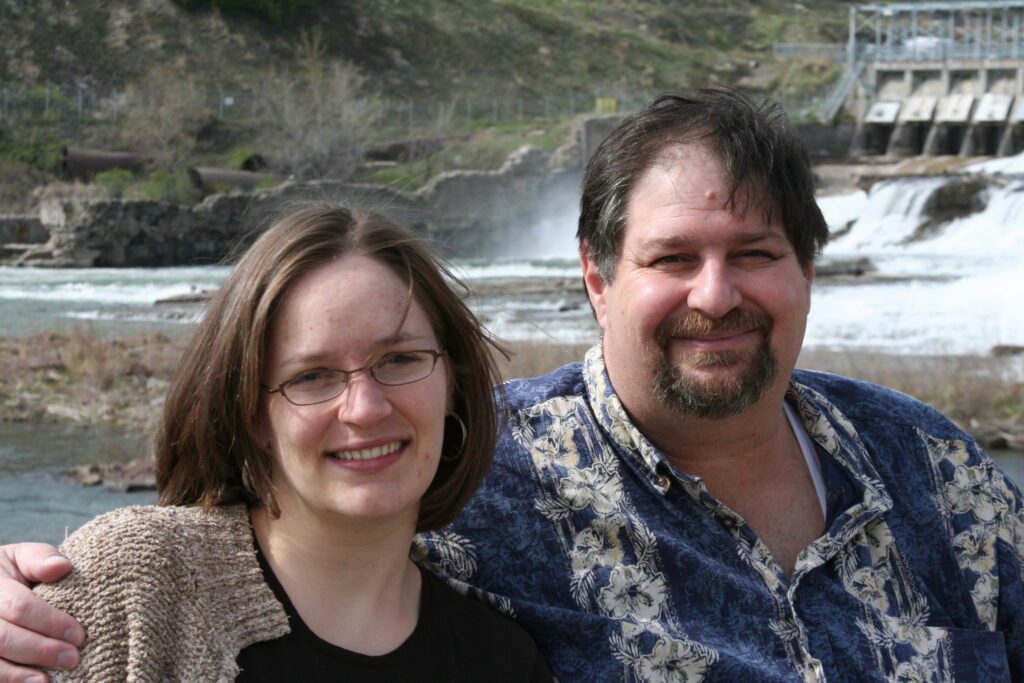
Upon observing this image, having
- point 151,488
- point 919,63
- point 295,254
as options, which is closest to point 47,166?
point 151,488

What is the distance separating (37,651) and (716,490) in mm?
1525

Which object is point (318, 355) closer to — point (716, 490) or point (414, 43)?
point (716, 490)

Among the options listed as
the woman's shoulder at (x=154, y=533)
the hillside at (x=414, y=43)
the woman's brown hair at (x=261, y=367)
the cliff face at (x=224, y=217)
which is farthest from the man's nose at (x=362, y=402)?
the hillside at (x=414, y=43)

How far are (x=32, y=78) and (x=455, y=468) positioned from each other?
1532 inches

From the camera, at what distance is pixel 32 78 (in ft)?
125

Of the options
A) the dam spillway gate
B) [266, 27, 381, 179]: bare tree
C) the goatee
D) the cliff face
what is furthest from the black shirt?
the dam spillway gate

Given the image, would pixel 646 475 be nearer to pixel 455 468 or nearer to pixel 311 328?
pixel 455 468

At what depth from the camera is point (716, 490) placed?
115 inches

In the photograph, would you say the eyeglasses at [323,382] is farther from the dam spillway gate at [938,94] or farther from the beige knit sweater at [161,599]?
the dam spillway gate at [938,94]

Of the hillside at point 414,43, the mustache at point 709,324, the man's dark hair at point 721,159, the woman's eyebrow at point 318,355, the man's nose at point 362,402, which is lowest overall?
the hillside at point 414,43

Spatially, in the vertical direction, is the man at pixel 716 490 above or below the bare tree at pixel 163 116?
above

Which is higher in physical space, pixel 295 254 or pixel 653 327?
pixel 295 254

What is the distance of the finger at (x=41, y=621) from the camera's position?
1.88 m

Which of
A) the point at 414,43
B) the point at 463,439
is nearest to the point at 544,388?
the point at 463,439
